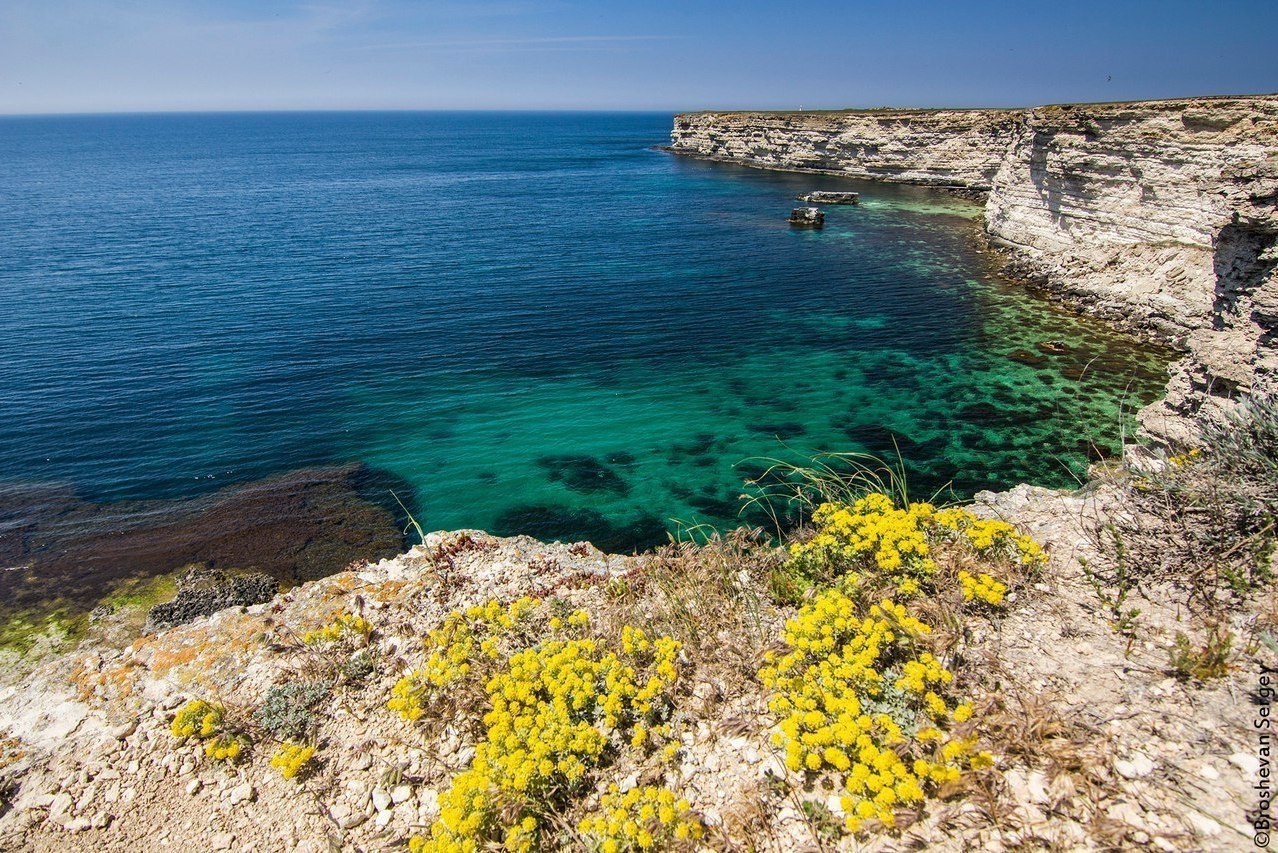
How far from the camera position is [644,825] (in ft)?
18.4

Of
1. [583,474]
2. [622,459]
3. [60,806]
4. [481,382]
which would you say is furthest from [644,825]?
[481,382]

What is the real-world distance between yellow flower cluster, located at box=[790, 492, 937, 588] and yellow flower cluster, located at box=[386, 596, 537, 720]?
4.39 m

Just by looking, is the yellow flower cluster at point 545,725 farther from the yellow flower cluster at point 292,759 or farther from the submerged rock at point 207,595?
the submerged rock at point 207,595

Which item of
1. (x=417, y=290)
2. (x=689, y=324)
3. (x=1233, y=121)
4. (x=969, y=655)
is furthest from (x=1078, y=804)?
(x=417, y=290)

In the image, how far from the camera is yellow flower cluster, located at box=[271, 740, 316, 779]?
23.3ft

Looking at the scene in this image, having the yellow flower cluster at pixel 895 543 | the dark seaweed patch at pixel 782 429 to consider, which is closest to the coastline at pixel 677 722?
the yellow flower cluster at pixel 895 543

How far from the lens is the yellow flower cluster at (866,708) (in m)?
5.33

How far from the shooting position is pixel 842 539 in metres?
8.81

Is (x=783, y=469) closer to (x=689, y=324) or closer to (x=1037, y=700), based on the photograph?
(x=1037, y=700)

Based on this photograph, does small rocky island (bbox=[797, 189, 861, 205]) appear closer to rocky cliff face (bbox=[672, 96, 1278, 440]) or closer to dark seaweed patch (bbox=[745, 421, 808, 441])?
rocky cliff face (bbox=[672, 96, 1278, 440])

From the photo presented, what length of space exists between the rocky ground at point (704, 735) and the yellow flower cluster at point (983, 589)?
32 centimetres

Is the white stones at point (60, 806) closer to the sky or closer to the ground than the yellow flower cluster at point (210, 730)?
closer to the ground

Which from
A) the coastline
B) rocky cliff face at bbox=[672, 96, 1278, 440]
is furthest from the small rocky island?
the coastline

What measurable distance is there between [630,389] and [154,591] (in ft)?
58.3
